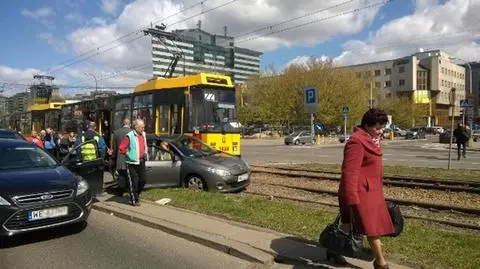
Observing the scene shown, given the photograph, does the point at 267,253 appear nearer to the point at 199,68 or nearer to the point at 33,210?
the point at 33,210

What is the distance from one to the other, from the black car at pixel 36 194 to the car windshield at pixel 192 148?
14.2ft

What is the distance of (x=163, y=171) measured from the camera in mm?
12328

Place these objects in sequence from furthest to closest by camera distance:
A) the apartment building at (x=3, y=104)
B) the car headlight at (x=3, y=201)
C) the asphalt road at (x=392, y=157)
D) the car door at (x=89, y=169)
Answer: the apartment building at (x=3, y=104)
the asphalt road at (x=392, y=157)
the car door at (x=89, y=169)
the car headlight at (x=3, y=201)

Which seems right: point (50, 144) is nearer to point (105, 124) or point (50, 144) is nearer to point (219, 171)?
point (105, 124)

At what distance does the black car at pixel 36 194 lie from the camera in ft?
22.4

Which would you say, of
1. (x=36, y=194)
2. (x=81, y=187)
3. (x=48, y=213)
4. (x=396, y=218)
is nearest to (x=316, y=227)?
(x=396, y=218)

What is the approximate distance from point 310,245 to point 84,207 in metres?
3.37

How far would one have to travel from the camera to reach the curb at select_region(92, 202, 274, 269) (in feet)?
20.0

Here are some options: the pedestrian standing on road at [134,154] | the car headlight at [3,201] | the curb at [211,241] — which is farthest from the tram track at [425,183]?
the car headlight at [3,201]

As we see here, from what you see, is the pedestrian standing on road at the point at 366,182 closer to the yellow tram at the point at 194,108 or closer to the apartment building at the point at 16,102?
the yellow tram at the point at 194,108

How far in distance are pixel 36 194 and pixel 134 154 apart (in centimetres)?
287

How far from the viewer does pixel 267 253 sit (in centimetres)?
628

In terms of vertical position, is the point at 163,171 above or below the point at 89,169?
below

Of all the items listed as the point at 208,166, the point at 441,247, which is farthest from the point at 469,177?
the point at 441,247
